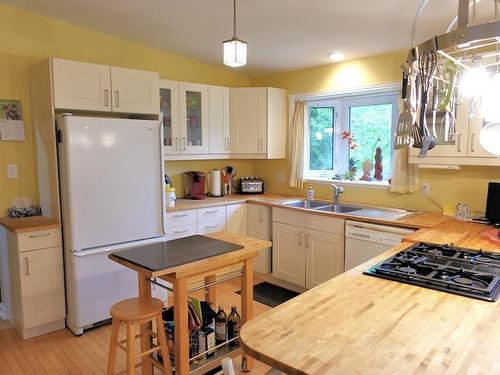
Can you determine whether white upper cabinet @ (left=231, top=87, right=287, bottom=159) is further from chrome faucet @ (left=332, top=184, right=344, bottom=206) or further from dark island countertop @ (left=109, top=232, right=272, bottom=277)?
dark island countertop @ (left=109, top=232, right=272, bottom=277)

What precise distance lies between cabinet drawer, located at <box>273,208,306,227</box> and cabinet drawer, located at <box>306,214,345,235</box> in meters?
0.07

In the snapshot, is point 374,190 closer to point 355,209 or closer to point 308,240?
point 355,209

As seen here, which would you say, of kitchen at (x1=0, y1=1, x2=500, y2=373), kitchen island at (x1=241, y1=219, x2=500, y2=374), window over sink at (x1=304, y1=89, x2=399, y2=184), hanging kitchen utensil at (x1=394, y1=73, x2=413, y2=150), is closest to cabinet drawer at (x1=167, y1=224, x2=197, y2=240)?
kitchen at (x1=0, y1=1, x2=500, y2=373)

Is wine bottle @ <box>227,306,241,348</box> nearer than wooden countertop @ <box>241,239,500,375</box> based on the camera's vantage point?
No

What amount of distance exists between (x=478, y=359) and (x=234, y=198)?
324cm

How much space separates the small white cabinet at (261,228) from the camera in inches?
155

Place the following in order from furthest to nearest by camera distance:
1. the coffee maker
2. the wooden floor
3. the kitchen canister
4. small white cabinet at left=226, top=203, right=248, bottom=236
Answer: the coffee maker < small white cabinet at left=226, top=203, right=248, bottom=236 < the kitchen canister < the wooden floor

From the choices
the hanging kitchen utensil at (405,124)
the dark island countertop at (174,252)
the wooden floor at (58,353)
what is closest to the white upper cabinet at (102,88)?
the dark island countertop at (174,252)

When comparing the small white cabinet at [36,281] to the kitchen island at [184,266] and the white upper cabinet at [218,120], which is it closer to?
the kitchen island at [184,266]

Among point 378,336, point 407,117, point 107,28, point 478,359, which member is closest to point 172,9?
point 107,28

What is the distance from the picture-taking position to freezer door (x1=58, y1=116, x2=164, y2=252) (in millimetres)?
2836

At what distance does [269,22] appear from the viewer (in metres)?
3.02

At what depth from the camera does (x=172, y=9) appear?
9.50ft

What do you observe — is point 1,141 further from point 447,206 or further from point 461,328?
point 447,206
